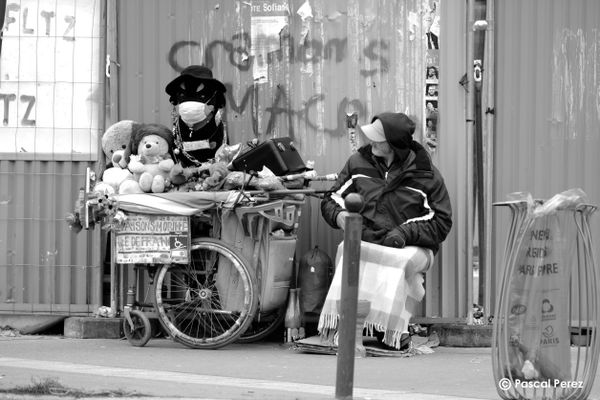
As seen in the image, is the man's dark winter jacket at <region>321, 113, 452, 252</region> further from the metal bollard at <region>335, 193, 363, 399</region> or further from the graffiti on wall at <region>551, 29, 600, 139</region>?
the metal bollard at <region>335, 193, 363, 399</region>

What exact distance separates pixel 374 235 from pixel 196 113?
1.75m

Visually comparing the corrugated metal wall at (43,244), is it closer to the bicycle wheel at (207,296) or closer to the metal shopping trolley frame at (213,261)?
the metal shopping trolley frame at (213,261)

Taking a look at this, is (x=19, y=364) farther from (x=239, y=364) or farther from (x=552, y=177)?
(x=552, y=177)

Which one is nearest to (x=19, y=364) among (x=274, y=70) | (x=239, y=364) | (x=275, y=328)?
(x=239, y=364)

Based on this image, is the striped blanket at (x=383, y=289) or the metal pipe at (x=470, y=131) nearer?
the striped blanket at (x=383, y=289)

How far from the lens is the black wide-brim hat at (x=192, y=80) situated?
9156 millimetres

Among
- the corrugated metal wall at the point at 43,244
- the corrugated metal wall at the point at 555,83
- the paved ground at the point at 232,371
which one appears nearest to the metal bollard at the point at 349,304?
the paved ground at the point at 232,371

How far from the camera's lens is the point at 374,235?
28.3 ft

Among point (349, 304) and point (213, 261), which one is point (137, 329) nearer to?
point (213, 261)

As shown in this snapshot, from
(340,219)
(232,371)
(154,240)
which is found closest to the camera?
(232,371)

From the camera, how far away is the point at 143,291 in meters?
9.67
